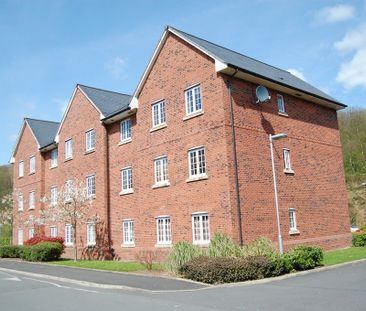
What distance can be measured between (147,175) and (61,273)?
22.3 feet

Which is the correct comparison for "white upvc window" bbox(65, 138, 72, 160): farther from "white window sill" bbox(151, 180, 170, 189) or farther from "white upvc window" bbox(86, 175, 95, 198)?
"white window sill" bbox(151, 180, 170, 189)

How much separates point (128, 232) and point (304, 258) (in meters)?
11.9

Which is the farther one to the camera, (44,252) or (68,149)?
(68,149)

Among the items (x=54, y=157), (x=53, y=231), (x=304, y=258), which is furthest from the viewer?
(x=54, y=157)

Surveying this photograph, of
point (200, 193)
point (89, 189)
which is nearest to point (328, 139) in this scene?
point (200, 193)

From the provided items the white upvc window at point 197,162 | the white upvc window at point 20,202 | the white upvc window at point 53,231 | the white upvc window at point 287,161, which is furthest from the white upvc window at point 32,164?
the white upvc window at point 287,161

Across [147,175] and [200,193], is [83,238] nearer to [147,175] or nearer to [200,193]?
[147,175]

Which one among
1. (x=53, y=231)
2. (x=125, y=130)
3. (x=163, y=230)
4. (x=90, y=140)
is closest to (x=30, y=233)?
(x=53, y=231)

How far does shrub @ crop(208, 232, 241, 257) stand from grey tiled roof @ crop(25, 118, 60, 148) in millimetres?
22225

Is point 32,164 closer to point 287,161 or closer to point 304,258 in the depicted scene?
point 287,161

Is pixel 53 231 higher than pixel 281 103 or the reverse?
the reverse

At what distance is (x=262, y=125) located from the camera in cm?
2044

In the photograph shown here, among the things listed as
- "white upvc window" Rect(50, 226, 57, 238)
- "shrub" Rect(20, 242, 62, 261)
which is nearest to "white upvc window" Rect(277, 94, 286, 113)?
"shrub" Rect(20, 242, 62, 261)

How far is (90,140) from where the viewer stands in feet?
92.8
